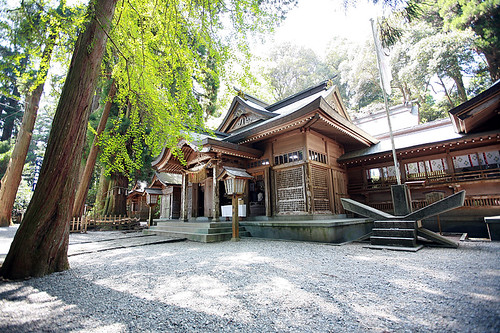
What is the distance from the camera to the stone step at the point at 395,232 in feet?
17.0

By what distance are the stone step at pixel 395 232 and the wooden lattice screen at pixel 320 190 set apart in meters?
2.54

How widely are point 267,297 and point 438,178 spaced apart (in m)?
9.79

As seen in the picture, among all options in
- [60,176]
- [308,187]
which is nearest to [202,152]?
[308,187]

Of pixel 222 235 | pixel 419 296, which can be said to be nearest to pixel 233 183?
pixel 222 235

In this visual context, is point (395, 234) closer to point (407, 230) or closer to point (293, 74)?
point (407, 230)

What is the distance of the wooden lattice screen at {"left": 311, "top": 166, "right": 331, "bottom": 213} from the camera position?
8189mm

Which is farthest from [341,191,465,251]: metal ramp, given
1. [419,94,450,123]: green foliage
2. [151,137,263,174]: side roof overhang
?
[419,94,450,123]: green foliage

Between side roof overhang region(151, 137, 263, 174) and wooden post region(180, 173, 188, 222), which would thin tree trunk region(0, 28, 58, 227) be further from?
wooden post region(180, 173, 188, 222)

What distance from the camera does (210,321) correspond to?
189cm

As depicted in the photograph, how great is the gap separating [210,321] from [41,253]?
129 inches

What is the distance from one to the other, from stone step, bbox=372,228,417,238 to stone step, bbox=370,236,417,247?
8 centimetres

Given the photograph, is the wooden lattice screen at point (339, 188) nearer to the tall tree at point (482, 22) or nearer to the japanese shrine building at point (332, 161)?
the japanese shrine building at point (332, 161)

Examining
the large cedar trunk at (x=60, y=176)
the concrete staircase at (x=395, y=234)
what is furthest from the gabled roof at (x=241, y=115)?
the large cedar trunk at (x=60, y=176)

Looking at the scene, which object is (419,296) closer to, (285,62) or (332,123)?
(332,123)
